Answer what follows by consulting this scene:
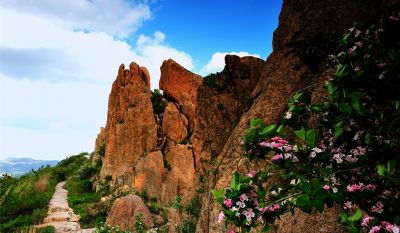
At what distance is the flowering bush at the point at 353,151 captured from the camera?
8.20 ft

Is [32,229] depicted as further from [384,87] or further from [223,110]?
[384,87]

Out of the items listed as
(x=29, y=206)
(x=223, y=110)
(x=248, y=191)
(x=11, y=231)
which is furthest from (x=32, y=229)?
(x=248, y=191)

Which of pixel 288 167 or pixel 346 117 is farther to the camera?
pixel 288 167

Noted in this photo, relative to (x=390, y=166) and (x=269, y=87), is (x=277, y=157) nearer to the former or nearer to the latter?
(x=390, y=166)

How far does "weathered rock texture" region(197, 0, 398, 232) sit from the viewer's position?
729 cm

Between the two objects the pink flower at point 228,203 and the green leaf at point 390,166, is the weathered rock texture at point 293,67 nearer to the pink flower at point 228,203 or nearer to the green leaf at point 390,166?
the pink flower at point 228,203

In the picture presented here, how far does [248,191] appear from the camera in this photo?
115 inches

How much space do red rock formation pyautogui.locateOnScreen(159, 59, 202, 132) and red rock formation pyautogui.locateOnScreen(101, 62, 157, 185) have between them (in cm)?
221

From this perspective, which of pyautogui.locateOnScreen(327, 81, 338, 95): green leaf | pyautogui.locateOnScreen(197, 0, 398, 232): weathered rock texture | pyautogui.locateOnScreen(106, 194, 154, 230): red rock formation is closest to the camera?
pyautogui.locateOnScreen(327, 81, 338, 95): green leaf

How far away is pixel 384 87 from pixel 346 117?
45 cm

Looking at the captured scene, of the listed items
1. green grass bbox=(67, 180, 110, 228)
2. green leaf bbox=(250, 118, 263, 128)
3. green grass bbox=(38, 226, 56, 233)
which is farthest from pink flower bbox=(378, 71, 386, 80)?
green grass bbox=(67, 180, 110, 228)

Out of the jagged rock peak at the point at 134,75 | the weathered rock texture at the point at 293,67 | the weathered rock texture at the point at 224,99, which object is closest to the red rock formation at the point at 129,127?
the jagged rock peak at the point at 134,75

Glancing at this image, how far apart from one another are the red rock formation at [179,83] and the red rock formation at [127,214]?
14883 mm

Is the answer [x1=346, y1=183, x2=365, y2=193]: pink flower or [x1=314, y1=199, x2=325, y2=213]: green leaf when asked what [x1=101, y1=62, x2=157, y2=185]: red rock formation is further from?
[x1=314, y1=199, x2=325, y2=213]: green leaf
